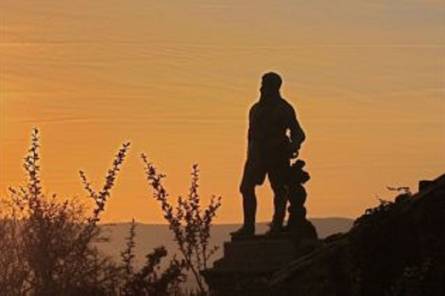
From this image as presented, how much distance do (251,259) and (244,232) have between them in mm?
882

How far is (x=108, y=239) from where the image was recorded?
79.6 ft

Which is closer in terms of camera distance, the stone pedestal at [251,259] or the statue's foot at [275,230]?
the stone pedestal at [251,259]

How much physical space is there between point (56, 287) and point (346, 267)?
3.20 metres

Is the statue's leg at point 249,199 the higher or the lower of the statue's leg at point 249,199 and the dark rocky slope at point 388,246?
the higher

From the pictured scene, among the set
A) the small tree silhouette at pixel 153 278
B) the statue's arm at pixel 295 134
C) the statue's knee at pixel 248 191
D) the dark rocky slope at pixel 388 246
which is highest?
the statue's arm at pixel 295 134

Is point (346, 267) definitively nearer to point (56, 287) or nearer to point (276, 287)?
point (276, 287)

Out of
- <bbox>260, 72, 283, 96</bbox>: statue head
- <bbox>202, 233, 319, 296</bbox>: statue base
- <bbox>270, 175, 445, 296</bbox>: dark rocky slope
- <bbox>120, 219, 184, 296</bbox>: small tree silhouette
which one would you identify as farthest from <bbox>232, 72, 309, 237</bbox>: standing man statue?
<bbox>120, 219, 184, 296</bbox>: small tree silhouette

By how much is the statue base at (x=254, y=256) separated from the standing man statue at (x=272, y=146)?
0.80 meters

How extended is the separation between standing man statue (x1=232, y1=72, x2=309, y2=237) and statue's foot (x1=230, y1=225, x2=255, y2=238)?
0.36 feet

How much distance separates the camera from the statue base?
69.7ft

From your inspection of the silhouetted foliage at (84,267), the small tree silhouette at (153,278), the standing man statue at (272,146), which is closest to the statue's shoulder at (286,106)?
the standing man statue at (272,146)

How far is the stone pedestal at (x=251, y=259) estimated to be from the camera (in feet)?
69.6

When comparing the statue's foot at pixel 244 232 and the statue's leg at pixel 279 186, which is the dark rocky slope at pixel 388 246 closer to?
the statue's foot at pixel 244 232

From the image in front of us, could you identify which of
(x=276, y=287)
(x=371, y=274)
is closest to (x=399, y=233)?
(x=371, y=274)
